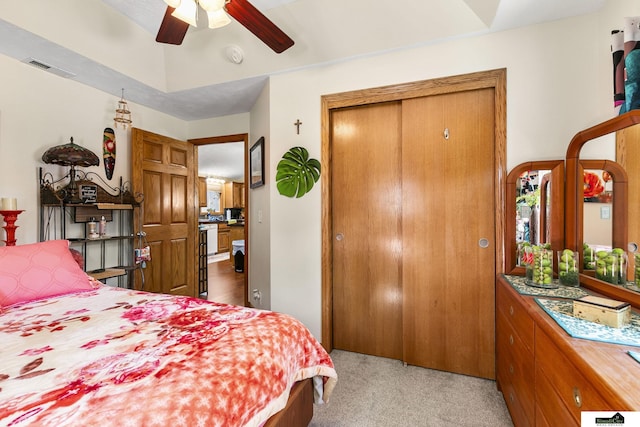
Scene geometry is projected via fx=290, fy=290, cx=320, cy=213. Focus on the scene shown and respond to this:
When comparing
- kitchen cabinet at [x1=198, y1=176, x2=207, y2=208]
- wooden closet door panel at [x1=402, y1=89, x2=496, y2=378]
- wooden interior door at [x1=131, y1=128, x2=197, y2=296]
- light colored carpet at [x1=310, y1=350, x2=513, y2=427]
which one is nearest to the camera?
light colored carpet at [x1=310, y1=350, x2=513, y2=427]

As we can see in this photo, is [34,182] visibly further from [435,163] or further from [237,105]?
[435,163]

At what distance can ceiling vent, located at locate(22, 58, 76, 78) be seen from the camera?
7.85 feet

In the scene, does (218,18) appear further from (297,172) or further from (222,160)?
(222,160)

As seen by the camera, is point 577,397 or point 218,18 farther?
point 218,18

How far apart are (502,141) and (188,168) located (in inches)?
138

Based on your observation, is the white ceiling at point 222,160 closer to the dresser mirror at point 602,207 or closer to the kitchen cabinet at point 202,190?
the kitchen cabinet at point 202,190

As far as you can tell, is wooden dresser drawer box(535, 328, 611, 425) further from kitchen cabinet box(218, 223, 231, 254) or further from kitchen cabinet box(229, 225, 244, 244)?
kitchen cabinet box(218, 223, 231, 254)

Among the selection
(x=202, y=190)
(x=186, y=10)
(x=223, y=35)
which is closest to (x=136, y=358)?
(x=186, y=10)

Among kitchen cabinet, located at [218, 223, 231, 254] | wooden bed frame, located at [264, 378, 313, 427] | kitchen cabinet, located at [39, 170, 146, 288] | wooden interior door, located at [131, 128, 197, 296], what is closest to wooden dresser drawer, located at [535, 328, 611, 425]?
wooden bed frame, located at [264, 378, 313, 427]

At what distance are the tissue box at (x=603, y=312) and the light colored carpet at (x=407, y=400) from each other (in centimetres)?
95

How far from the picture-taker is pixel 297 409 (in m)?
1.36

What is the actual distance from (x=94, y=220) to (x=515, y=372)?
3.60 meters

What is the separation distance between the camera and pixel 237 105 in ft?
11.1

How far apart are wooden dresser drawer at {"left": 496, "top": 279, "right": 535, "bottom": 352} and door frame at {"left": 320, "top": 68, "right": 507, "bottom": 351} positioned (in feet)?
0.84
